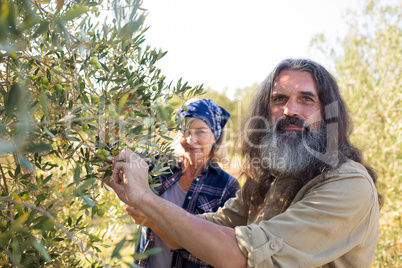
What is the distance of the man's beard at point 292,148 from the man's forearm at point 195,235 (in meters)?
0.77

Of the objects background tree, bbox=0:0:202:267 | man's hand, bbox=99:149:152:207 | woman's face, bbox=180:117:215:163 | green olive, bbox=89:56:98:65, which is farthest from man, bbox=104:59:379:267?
woman's face, bbox=180:117:215:163

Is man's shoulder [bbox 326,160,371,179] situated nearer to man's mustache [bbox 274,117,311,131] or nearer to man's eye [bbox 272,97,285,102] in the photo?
man's mustache [bbox 274,117,311,131]

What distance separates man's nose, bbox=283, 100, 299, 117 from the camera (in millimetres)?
2457

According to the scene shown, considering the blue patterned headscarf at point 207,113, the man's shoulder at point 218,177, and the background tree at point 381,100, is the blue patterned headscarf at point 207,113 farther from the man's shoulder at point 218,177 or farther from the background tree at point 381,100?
the background tree at point 381,100

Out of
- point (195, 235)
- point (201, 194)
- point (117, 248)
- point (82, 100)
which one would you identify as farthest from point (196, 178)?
point (117, 248)

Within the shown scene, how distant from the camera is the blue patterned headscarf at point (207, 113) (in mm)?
3236

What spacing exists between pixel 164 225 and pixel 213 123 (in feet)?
5.65

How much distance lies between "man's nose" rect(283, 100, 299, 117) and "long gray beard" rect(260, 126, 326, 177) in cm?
12

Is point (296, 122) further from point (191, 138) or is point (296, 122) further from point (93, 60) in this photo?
point (93, 60)

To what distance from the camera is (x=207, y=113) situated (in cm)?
331

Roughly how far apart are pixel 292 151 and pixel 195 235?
978 millimetres

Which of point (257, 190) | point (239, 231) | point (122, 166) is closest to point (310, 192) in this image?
point (239, 231)

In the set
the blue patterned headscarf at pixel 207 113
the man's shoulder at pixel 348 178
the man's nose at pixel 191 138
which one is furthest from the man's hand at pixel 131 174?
the man's nose at pixel 191 138

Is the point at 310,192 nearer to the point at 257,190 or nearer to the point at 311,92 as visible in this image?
the point at 257,190
